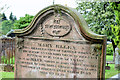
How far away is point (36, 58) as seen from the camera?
4.39m

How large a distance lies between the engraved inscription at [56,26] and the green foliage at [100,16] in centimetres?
923

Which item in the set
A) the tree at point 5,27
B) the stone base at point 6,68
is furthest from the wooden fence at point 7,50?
the tree at point 5,27

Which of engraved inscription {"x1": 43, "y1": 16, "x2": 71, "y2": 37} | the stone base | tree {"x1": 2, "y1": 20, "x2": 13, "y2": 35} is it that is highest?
tree {"x1": 2, "y1": 20, "x2": 13, "y2": 35}

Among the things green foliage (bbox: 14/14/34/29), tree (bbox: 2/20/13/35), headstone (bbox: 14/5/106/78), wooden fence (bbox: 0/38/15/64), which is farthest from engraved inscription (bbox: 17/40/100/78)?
tree (bbox: 2/20/13/35)

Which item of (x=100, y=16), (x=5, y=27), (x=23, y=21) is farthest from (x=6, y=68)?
(x=5, y=27)

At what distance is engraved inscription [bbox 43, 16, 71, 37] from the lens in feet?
13.6

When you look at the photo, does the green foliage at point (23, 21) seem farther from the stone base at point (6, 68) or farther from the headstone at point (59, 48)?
the headstone at point (59, 48)

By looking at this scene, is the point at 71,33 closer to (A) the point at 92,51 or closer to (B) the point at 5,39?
(A) the point at 92,51

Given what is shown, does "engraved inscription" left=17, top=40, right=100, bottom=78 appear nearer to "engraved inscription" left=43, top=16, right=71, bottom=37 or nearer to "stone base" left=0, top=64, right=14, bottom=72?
"engraved inscription" left=43, top=16, right=71, bottom=37

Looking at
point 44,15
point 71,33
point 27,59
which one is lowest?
point 27,59

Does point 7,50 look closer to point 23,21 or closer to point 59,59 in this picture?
point 59,59

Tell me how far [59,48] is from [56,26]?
1.72 feet

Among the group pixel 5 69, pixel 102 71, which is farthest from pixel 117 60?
pixel 102 71

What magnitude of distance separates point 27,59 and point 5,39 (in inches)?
137
